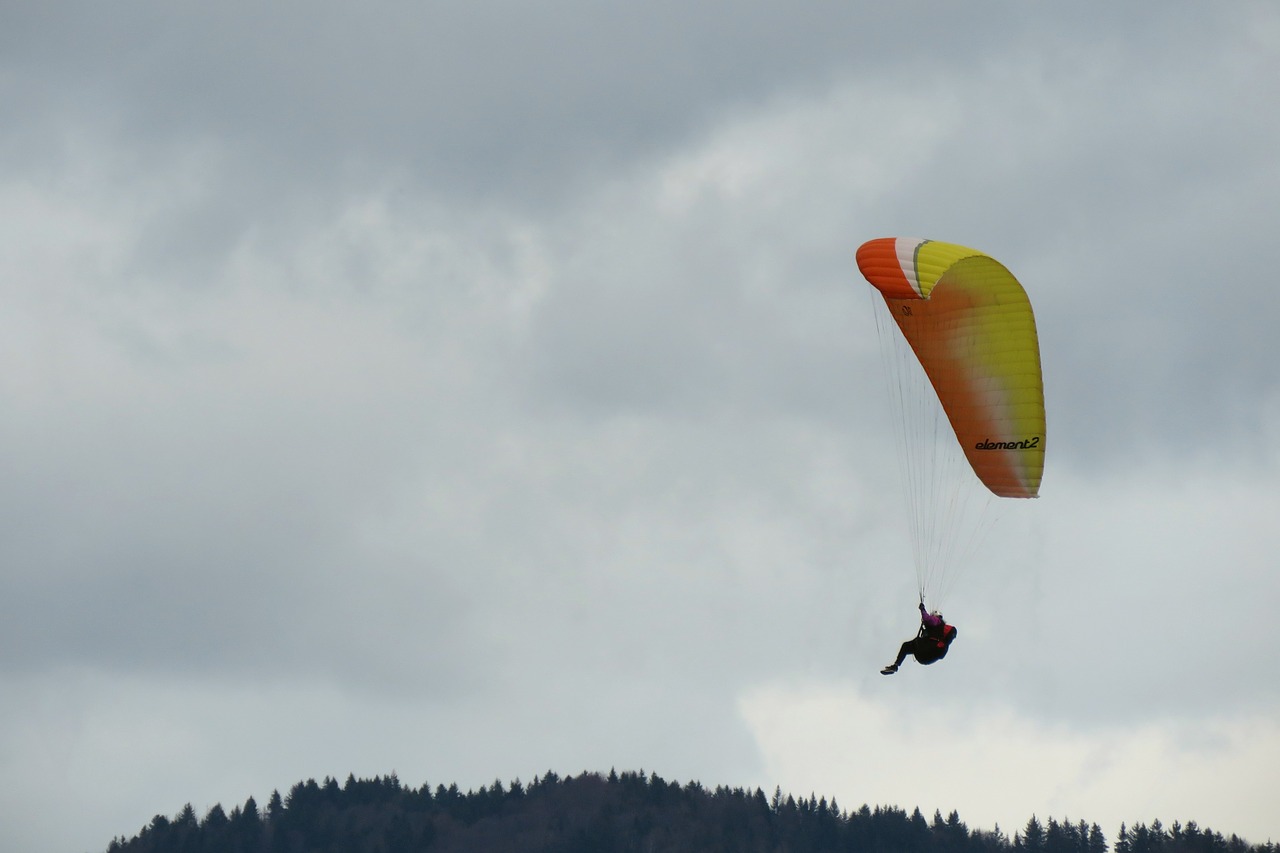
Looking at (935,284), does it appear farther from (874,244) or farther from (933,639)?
(933,639)

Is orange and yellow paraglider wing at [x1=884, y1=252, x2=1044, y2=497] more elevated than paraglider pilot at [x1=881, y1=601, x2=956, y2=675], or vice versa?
orange and yellow paraglider wing at [x1=884, y1=252, x2=1044, y2=497]

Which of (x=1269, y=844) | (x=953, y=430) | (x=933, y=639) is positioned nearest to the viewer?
(x=933, y=639)

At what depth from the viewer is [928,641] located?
58.5 metres

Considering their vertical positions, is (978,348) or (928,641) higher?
(978,348)

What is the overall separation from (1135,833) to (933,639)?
145280 millimetres

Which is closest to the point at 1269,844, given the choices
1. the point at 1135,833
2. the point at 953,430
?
the point at 1135,833

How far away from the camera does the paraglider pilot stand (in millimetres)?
58500

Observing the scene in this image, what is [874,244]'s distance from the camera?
6372 cm

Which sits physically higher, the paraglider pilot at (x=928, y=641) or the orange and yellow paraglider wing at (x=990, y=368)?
the orange and yellow paraglider wing at (x=990, y=368)

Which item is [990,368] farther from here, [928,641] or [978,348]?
[928,641]

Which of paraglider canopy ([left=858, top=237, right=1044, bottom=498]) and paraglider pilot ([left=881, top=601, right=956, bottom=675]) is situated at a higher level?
paraglider canopy ([left=858, top=237, right=1044, bottom=498])

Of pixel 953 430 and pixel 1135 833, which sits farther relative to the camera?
pixel 1135 833

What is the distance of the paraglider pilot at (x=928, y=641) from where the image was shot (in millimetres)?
58500

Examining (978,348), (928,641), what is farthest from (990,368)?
(928,641)
